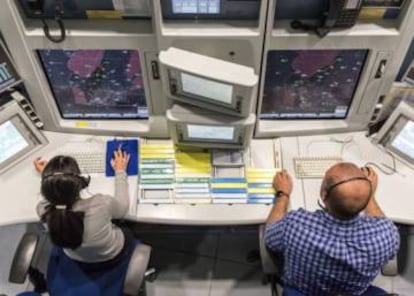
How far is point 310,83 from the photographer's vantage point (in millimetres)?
1757

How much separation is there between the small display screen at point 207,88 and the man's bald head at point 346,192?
47 cm

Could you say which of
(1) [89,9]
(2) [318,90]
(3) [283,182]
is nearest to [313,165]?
(3) [283,182]

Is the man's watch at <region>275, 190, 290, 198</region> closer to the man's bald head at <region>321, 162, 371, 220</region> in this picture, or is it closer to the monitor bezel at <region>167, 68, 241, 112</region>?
the man's bald head at <region>321, 162, 371, 220</region>

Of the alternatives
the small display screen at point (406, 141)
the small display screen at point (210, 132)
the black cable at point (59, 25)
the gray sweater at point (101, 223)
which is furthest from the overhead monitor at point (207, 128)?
the small display screen at point (406, 141)

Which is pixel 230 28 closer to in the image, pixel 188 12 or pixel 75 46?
pixel 188 12

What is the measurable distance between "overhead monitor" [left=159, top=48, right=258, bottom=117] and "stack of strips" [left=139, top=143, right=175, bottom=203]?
387 millimetres

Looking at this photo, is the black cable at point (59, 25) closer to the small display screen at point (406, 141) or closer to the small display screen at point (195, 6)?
the small display screen at point (195, 6)

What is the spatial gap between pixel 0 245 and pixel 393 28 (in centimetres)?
239

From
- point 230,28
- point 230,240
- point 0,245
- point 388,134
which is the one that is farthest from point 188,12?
point 0,245

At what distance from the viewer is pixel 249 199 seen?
178 cm

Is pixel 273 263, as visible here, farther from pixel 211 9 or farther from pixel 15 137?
pixel 15 137

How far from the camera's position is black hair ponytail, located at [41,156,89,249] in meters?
1.43

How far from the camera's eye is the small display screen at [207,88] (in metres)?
1.44

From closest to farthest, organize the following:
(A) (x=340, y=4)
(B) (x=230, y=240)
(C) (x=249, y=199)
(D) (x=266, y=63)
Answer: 1. (A) (x=340, y=4)
2. (D) (x=266, y=63)
3. (C) (x=249, y=199)
4. (B) (x=230, y=240)
